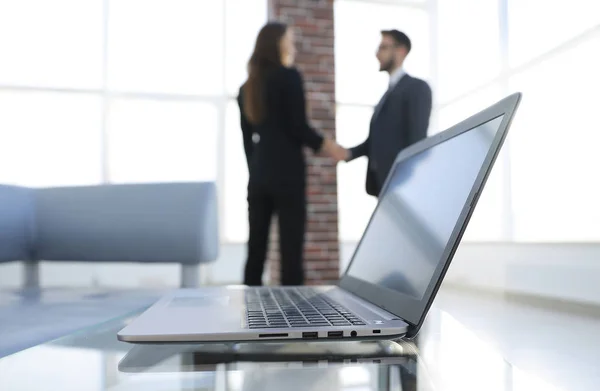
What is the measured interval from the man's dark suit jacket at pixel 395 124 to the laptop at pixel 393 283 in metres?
1.57

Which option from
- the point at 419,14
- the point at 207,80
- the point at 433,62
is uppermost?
the point at 419,14

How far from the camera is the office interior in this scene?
119 inches

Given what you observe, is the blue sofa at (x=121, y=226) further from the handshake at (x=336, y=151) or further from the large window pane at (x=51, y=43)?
the large window pane at (x=51, y=43)

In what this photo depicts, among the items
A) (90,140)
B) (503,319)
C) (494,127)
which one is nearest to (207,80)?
(90,140)

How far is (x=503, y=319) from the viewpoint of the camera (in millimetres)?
2109

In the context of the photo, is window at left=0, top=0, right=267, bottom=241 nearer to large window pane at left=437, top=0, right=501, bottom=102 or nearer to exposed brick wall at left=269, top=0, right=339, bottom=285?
exposed brick wall at left=269, top=0, right=339, bottom=285

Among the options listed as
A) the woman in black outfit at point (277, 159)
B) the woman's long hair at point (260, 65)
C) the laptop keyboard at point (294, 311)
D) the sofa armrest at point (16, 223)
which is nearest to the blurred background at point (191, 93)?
the woman's long hair at point (260, 65)

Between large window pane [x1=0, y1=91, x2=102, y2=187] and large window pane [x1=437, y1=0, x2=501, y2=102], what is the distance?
2952mm

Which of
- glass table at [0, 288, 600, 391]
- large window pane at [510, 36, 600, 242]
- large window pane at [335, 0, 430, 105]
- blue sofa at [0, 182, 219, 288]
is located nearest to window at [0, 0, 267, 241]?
large window pane at [335, 0, 430, 105]

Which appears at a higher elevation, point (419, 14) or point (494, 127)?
point (419, 14)

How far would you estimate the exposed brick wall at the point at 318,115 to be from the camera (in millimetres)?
3744

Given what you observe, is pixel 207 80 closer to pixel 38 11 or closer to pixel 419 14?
pixel 38 11

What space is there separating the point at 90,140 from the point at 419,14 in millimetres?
3124

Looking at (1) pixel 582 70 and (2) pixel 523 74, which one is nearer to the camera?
(1) pixel 582 70
